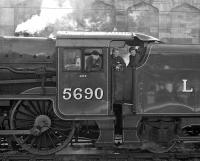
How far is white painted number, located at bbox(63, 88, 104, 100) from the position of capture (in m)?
7.69

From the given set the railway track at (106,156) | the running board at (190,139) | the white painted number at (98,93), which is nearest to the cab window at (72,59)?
the white painted number at (98,93)

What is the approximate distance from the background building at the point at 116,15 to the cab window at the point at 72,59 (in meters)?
14.6

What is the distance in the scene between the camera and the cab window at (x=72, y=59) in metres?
7.73

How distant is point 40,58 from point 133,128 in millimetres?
2506

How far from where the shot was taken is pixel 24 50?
807 centimetres

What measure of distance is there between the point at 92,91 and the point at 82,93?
212mm

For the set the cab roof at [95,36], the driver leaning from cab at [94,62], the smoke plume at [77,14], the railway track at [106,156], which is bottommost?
the railway track at [106,156]

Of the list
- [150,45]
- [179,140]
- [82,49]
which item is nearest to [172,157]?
[179,140]

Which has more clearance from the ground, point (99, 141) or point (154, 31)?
point (154, 31)

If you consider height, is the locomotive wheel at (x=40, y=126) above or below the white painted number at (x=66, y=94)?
below

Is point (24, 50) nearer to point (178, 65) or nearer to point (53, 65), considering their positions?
point (53, 65)

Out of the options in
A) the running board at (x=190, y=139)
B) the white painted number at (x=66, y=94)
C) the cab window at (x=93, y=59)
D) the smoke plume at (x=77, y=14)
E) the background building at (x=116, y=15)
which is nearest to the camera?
the white painted number at (x=66, y=94)

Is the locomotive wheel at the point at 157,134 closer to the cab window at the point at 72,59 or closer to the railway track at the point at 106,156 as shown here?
the railway track at the point at 106,156

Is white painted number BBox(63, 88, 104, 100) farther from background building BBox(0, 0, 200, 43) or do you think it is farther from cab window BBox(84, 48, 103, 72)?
background building BBox(0, 0, 200, 43)
